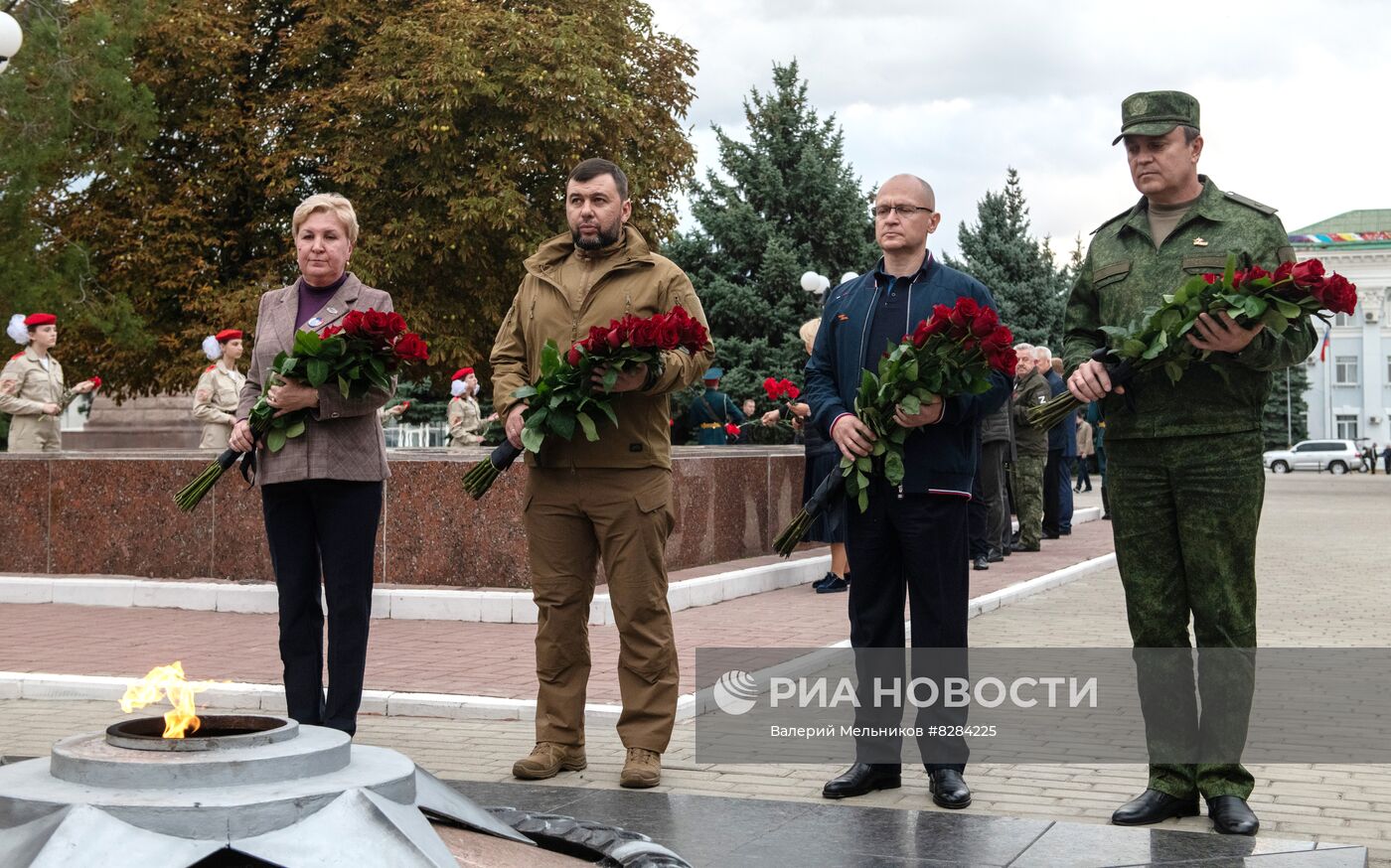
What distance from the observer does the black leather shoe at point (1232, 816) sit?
478 centimetres

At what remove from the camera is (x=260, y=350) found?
604cm

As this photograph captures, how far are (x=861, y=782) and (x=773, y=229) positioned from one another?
90.8 ft

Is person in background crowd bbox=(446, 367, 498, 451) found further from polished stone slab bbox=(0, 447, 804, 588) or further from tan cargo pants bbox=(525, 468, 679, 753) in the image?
tan cargo pants bbox=(525, 468, 679, 753)

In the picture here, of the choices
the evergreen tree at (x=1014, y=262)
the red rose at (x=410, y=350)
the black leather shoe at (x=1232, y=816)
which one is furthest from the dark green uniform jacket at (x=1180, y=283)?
the evergreen tree at (x=1014, y=262)

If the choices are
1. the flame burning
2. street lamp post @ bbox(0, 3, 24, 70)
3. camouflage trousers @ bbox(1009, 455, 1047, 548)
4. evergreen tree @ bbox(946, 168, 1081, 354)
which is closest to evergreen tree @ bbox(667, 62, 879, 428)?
evergreen tree @ bbox(946, 168, 1081, 354)

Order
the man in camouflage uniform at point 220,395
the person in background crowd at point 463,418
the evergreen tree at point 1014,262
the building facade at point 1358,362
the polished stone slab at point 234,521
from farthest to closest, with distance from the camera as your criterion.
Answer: the building facade at point 1358,362 → the evergreen tree at point 1014,262 → the person in background crowd at point 463,418 → the man in camouflage uniform at point 220,395 → the polished stone slab at point 234,521

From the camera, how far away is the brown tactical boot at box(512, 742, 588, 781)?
18.8 feet

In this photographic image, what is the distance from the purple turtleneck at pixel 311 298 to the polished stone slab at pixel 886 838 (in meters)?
2.05

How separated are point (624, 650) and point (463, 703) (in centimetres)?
190

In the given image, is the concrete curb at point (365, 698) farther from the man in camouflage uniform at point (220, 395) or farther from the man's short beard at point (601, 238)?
the man in camouflage uniform at point (220, 395)

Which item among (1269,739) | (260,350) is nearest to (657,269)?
(260,350)

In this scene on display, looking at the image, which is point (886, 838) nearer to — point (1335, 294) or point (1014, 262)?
point (1335, 294)

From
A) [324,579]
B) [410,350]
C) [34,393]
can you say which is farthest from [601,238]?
[34,393]

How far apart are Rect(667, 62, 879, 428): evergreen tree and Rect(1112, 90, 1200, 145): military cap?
2563cm
